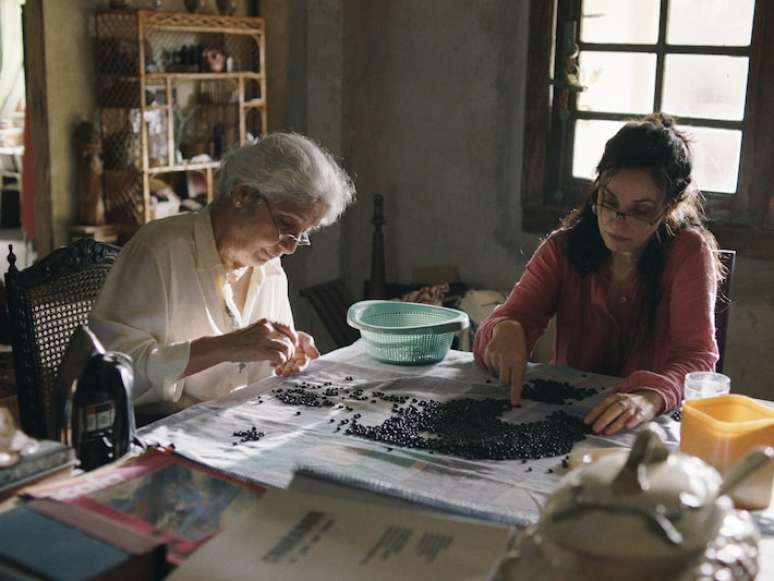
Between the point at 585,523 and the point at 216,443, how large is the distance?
3.23 feet

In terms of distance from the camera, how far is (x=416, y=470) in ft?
5.30

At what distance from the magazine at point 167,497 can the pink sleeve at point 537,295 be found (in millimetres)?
1238

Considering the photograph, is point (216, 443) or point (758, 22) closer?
point (216, 443)

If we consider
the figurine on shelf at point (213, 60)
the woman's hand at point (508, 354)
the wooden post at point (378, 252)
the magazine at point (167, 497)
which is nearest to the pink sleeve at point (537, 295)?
the woman's hand at point (508, 354)

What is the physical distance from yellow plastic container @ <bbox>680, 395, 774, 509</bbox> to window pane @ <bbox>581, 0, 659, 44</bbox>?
7.90ft

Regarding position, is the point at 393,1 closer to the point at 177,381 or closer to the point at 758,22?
the point at 758,22

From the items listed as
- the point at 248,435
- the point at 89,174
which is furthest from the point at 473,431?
the point at 89,174

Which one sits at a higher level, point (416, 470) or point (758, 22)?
point (758, 22)

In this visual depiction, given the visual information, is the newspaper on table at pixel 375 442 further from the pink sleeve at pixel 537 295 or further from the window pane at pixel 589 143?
the window pane at pixel 589 143

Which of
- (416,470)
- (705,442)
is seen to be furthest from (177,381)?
(705,442)

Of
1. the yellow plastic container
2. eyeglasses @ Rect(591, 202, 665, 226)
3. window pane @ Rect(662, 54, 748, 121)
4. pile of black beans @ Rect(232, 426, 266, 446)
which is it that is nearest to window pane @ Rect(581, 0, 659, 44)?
window pane @ Rect(662, 54, 748, 121)

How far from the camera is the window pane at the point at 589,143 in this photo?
151 inches

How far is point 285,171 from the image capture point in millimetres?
2182

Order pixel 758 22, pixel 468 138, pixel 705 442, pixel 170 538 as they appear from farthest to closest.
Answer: pixel 468 138, pixel 758 22, pixel 705 442, pixel 170 538
